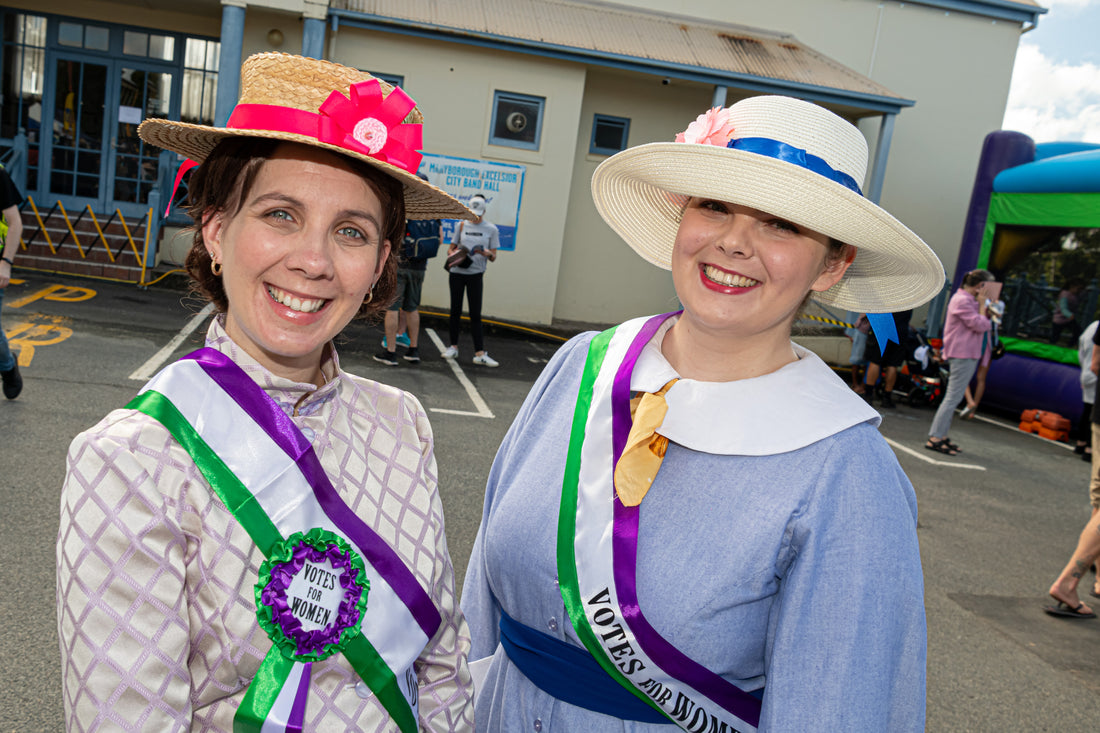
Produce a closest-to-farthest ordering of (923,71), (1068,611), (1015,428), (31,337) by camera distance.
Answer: (1068,611)
(31,337)
(1015,428)
(923,71)

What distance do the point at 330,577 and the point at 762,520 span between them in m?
0.75

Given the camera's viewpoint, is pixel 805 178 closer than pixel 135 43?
Yes

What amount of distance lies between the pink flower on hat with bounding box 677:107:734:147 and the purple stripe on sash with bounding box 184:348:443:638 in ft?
3.23

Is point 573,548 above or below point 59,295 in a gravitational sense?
above

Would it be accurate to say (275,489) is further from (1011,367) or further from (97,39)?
(97,39)

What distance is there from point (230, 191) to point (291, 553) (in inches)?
24.7

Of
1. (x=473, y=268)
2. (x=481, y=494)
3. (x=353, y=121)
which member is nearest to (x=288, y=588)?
(x=353, y=121)

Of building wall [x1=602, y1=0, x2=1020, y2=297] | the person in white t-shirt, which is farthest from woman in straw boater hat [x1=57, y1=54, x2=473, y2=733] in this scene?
building wall [x1=602, y1=0, x2=1020, y2=297]

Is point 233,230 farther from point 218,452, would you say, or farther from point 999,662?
point 999,662

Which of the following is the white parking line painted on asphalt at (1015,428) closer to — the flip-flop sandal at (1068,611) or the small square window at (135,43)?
the flip-flop sandal at (1068,611)

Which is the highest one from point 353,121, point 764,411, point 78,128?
point 78,128

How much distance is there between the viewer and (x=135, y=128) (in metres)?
13.0

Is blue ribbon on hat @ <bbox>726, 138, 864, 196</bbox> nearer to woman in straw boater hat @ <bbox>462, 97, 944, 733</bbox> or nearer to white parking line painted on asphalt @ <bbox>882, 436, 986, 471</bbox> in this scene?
woman in straw boater hat @ <bbox>462, 97, 944, 733</bbox>

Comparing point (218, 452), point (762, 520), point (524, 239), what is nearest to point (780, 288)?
point (762, 520)
